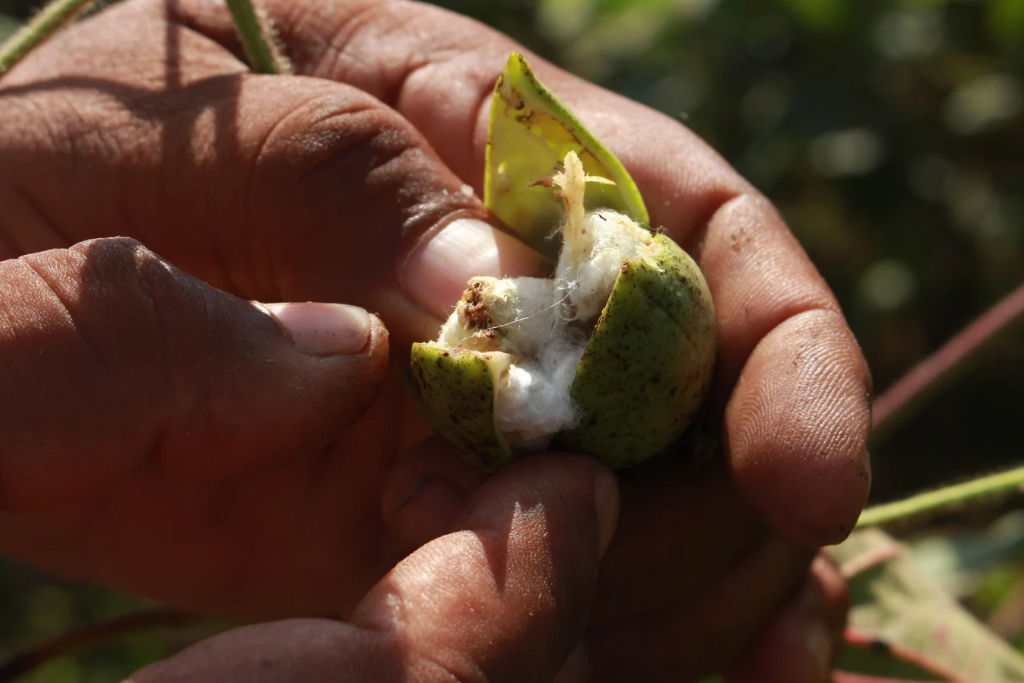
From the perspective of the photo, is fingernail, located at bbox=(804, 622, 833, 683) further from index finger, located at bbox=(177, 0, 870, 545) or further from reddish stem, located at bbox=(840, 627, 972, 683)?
index finger, located at bbox=(177, 0, 870, 545)

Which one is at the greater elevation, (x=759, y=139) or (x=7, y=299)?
(x=7, y=299)

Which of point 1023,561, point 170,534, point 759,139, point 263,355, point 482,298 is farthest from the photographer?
point 759,139

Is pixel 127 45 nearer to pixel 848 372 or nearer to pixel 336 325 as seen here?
pixel 336 325

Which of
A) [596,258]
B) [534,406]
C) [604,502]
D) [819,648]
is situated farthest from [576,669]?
[596,258]

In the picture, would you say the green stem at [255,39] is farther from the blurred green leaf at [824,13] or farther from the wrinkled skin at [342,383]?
the blurred green leaf at [824,13]

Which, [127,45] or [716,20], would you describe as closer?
[127,45]

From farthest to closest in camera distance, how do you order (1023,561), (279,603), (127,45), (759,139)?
(759,139), (1023,561), (279,603), (127,45)

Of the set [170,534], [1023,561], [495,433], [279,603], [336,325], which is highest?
[336,325]

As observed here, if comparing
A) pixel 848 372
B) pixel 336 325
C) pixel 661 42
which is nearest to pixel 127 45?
pixel 336 325
